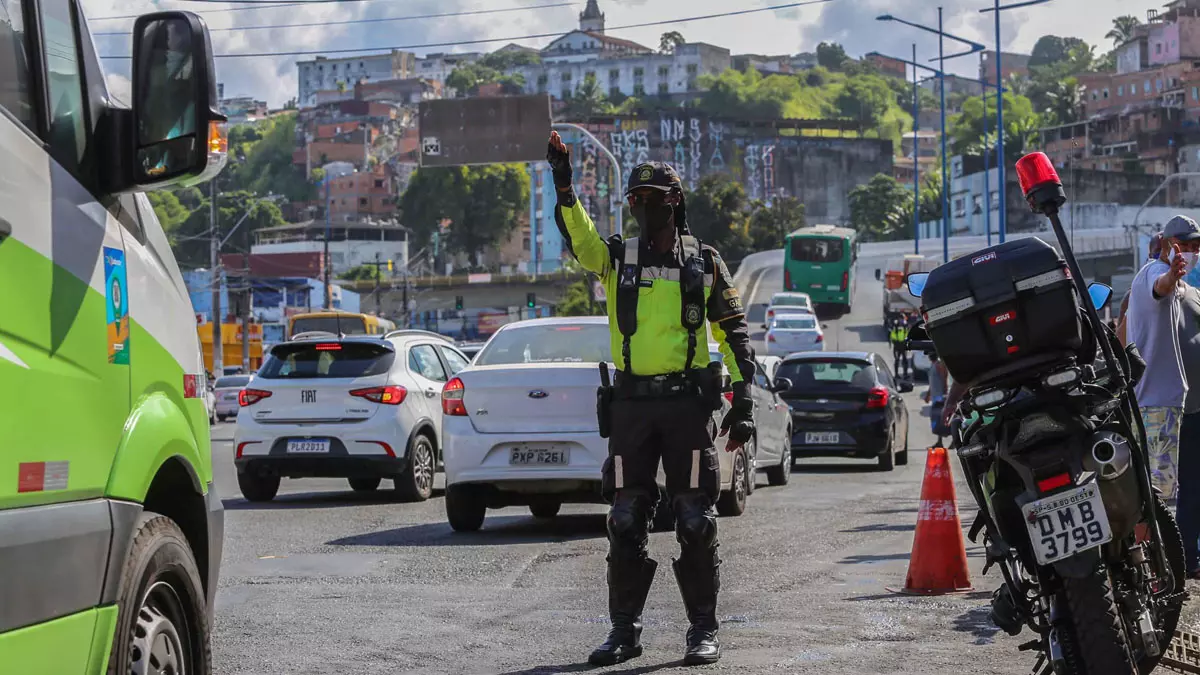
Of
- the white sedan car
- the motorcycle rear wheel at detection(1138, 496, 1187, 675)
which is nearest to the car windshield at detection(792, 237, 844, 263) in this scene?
the white sedan car

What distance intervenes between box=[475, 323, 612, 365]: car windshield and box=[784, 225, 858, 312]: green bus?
72848 millimetres

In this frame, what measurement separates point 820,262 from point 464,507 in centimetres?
7477

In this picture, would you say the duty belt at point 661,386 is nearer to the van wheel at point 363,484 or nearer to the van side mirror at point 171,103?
the van side mirror at point 171,103

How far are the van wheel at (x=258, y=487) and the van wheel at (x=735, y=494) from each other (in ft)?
15.3

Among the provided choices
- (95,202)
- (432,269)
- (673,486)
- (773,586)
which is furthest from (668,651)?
(432,269)

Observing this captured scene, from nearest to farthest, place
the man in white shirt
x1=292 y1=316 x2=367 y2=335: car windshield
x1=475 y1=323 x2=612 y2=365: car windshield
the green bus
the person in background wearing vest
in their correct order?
the person in background wearing vest, the man in white shirt, x1=475 y1=323 x2=612 y2=365: car windshield, x1=292 y1=316 x2=367 y2=335: car windshield, the green bus

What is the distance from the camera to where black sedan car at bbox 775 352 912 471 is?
2200 centimetres

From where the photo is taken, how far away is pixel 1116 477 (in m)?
5.17

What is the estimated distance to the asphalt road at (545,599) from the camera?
7109 mm

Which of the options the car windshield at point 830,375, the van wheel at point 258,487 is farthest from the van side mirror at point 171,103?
the car windshield at point 830,375

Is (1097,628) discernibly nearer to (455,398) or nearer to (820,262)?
(455,398)

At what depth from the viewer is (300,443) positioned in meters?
16.5

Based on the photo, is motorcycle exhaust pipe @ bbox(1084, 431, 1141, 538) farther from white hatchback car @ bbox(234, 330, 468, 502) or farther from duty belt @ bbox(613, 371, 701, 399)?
white hatchback car @ bbox(234, 330, 468, 502)

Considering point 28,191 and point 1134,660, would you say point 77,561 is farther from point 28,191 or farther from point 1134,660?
point 1134,660
